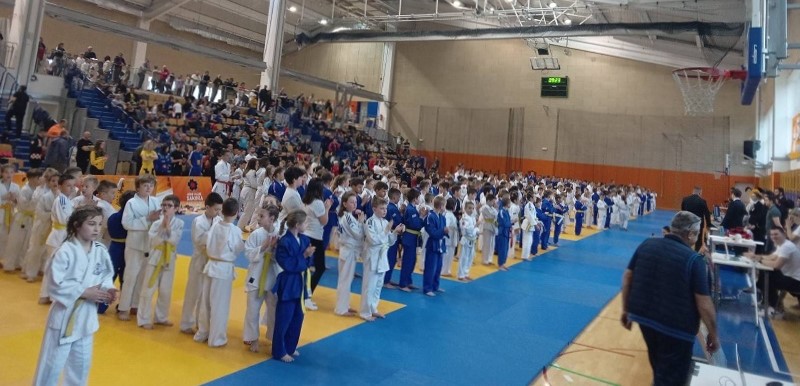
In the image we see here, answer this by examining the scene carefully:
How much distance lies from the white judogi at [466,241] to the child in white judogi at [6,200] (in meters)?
6.87

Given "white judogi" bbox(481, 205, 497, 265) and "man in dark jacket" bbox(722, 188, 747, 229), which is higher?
"man in dark jacket" bbox(722, 188, 747, 229)

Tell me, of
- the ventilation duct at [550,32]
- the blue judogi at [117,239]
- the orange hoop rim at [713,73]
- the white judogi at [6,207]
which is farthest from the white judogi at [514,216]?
the ventilation duct at [550,32]

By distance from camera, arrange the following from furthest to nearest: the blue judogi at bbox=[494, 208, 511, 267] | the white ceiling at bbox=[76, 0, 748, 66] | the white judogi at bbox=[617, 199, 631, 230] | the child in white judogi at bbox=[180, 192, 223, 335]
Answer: the white judogi at bbox=[617, 199, 631, 230] → the white ceiling at bbox=[76, 0, 748, 66] → the blue judogi at bbox=[494, 208, 511, 267] → the child in white judogi at bbox=[180, 192, 223, 335]

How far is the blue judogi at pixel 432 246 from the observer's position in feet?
24.8

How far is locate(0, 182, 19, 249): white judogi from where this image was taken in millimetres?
6727

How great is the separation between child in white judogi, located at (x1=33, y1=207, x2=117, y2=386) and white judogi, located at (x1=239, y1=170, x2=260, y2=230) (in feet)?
27.7

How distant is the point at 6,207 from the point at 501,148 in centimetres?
2661

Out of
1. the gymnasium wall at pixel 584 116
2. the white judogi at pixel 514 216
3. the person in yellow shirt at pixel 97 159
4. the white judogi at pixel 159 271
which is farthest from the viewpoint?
the gymnasium wall at pixel 584 116

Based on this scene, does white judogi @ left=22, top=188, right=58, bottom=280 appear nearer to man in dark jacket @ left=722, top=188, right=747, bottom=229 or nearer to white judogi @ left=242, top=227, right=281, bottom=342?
white judogi @ left=242, top=227, right=281, bottom=342

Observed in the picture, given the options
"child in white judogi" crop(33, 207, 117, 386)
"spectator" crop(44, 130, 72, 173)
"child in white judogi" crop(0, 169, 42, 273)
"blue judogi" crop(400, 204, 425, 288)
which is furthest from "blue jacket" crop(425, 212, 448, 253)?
"spectator" crop(44, 130, 72, 173)

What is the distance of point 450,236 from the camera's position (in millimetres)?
8883

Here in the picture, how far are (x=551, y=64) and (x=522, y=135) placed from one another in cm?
447

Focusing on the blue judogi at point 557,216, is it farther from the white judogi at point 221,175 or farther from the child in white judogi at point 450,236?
the white judogi at point 221,175

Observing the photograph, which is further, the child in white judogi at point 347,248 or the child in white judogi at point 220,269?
the child in white judogi at point 347,248
